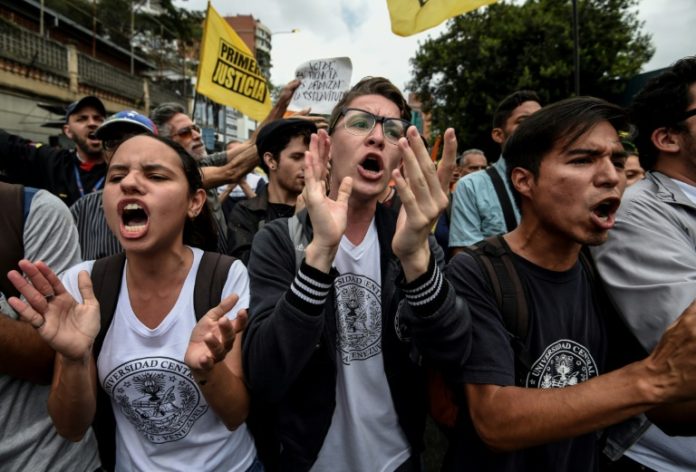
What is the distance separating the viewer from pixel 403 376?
1.68m

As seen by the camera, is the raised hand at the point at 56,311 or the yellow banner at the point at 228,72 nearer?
the raised hand at the point at 56,311

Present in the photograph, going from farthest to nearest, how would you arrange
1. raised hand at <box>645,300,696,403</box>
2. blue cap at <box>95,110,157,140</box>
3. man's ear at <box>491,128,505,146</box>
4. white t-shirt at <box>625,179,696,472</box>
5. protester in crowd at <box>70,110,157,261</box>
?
1. man's ear at <box>491,128,505,146</box>
2. blue cap at <box>95,110,157,140</box>
3. protester in crowd at <box>70,110,157,261</box>
4. white t-shirt at <box>625,179,696,472</box>
5. raised hand at <box>645,300,696,403</box>

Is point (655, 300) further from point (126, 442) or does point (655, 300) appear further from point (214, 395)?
point (126, 442)

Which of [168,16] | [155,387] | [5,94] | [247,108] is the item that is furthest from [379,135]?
[168,16]

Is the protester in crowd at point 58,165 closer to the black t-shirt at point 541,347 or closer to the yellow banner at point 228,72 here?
the yellow banner at point 228,72

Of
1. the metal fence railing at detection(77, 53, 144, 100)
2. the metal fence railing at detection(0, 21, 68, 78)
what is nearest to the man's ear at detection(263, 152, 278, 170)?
the metal fence railing at detection(0, 21, 68, 78)

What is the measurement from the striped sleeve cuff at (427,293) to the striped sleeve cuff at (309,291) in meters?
0.27

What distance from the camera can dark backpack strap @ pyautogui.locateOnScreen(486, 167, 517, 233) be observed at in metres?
3.14

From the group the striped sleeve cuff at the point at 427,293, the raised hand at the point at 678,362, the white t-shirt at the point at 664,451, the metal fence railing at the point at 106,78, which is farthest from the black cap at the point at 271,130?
the metal fence railing at the point at 106,78

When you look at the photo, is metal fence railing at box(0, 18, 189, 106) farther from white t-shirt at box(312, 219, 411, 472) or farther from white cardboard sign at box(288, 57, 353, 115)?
white t-shirt at box(312, 219, 411, 472)

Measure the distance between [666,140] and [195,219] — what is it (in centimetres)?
203

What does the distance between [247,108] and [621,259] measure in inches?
182

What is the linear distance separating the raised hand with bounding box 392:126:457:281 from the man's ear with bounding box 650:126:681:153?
95 cm

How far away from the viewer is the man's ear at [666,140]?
67.5 inches
